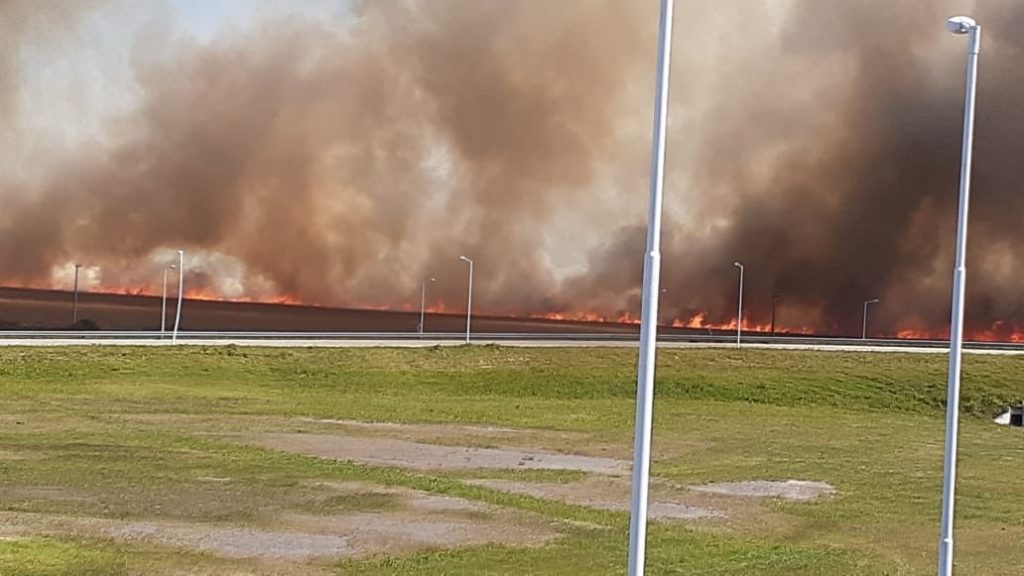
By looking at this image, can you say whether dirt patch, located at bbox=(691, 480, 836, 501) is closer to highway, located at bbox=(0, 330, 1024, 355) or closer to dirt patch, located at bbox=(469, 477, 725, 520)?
dirt patch, located at bbox=(469, 477, 725, 520)

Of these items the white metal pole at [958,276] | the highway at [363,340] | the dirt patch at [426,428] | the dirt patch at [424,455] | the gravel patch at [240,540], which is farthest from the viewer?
the highway at [363,340]

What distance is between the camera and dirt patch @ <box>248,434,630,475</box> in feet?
115

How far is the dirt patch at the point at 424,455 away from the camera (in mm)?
35062

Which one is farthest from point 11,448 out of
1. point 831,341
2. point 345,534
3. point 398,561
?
point 831,341

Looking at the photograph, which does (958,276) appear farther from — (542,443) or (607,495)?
(542,443)

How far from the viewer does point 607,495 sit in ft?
99.0

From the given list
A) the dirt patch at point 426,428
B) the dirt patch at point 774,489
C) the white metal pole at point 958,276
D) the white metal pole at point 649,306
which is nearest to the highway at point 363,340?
the dirt patch at point 426,428

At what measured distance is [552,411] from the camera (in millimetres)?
52906

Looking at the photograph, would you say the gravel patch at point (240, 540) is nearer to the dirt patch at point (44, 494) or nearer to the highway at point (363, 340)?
the dirt patch at point (44, 494)

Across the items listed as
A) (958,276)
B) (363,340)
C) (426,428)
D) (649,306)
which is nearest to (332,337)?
(363,340)

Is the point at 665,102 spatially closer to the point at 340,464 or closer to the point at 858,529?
the point at 858,529

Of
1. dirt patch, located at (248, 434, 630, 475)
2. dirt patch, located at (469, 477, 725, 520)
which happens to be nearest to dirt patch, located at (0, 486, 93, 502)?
dirt patch, located at (248, 434, 630, 475)

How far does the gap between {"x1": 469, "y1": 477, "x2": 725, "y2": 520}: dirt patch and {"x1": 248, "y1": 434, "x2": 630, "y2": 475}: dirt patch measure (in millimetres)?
2699

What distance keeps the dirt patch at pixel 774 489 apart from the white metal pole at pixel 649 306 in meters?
18.6
